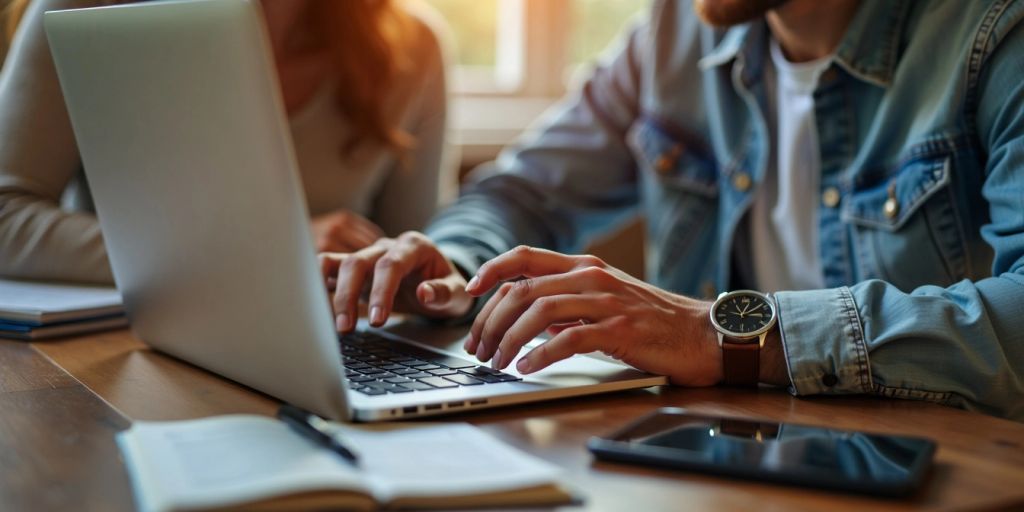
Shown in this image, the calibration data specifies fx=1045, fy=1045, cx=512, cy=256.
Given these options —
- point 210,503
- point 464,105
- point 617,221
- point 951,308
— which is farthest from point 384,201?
point 210,503

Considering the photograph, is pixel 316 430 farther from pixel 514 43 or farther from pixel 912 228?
pixel 514 43

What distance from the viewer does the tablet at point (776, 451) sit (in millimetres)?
597

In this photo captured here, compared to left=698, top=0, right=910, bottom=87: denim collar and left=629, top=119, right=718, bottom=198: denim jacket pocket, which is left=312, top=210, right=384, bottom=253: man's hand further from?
left=698, top=0, right=910, bottom=87: denim collar

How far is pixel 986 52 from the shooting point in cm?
109

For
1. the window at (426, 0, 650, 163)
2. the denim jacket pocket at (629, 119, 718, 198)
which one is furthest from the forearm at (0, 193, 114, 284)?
Answer: the window at (426, 0, 650, 163)

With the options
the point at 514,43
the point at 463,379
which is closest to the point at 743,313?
the point at 463,379

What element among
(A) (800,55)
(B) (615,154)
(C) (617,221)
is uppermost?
(A) (800,55)

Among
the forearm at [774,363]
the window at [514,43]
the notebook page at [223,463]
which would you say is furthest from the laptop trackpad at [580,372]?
the window at [514,43]

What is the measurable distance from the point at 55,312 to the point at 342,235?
1.27 feet

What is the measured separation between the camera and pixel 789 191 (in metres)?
1.40

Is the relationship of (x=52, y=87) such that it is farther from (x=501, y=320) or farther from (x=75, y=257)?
(x=501, y=320)

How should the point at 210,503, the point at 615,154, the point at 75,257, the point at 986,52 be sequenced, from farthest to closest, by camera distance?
the point at 615,154 < the point at 75,257 < the point at 986,52 < the point at 210,503

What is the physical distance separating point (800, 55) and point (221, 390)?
0.94 metres

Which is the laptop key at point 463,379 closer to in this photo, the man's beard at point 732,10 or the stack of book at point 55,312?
the stack of book at point 55,312
